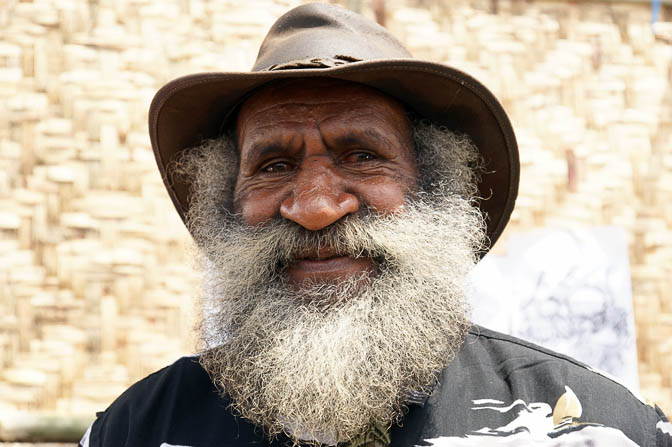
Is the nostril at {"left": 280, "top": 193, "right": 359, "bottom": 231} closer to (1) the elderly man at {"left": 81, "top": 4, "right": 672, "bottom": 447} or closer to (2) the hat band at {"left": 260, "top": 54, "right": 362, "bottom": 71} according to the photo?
(1) the elderly man at {"left": 81, "top": 4, "right": 672, "bottom": 447}

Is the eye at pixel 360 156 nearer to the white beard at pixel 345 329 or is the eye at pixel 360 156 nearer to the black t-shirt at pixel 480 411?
the white beard at pixel 345 329

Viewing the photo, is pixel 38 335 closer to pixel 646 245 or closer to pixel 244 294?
pixel 244 294

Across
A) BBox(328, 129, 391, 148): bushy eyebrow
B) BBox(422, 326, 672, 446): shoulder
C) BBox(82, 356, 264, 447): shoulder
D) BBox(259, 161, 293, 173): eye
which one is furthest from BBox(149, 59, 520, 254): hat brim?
BBox(82, 356, 264, 447): shoulder

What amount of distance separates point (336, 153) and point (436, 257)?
1.47 ft

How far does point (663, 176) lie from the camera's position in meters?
3.23

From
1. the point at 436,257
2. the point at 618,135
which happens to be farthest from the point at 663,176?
the point at 436,257

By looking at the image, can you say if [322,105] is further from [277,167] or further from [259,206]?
[259,206]

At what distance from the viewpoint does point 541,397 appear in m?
1.99

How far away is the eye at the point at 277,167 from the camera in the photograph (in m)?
2.26

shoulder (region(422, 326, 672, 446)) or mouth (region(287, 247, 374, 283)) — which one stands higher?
mouth (region(287, 247, 374, 283))

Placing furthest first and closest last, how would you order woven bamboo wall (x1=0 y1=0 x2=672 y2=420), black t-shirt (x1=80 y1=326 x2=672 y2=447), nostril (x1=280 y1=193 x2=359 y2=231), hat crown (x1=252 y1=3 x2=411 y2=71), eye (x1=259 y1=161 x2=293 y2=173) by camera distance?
woven bamboo wall (x1=0 y1=0 x2=672 y2=420) < eye (x1=259 y1=161 x2=293 y2=173) < hat crown (x1=252 y1=3 x2=411 y2=71) < nostril (x1=280 y1=193 x2=359 y2=231) < black t-shirt (x1=80 y1=326 x2=672 y2=447)

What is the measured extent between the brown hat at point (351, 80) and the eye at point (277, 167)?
0.85 feet

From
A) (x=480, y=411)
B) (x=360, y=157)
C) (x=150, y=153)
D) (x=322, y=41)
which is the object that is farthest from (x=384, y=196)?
(x=150, y=153)

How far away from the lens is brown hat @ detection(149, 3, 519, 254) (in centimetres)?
214
